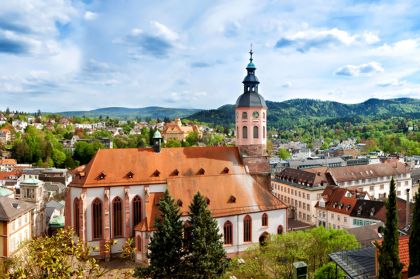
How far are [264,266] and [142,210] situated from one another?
1915cm

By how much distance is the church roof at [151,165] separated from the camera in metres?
44.2

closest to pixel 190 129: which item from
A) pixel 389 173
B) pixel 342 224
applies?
pixel 389 173

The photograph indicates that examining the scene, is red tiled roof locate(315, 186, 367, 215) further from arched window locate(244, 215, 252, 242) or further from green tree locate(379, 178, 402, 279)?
green tree locate(379, 178, 402, 279)

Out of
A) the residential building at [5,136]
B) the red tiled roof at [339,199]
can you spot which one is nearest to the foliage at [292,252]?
the red tiled roof at [339,199]

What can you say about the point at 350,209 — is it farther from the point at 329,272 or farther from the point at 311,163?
the point at 311,163

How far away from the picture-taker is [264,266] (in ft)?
98.5

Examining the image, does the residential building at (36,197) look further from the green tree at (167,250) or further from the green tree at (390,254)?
the green tree at (390,254)

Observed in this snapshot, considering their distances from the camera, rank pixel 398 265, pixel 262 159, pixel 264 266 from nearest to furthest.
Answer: pixel 398 265 < pixel 264 266 < pixel 262 159

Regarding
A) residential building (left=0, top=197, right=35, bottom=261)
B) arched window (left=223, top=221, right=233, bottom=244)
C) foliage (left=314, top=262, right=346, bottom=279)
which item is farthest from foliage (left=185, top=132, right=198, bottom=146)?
foliage (left=314, top=262, right=346, bottom=279)

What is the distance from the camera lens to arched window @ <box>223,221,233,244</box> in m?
43.5

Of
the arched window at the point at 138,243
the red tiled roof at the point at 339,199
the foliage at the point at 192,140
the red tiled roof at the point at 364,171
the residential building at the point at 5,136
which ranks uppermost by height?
the residential building at the point at 5,136

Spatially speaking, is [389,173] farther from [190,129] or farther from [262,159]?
[190,129]

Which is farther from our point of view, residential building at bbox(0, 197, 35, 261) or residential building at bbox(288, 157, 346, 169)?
residential building at bbox(288, 157, 346, 169)

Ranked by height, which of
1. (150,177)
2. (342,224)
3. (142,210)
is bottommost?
(342,224)
